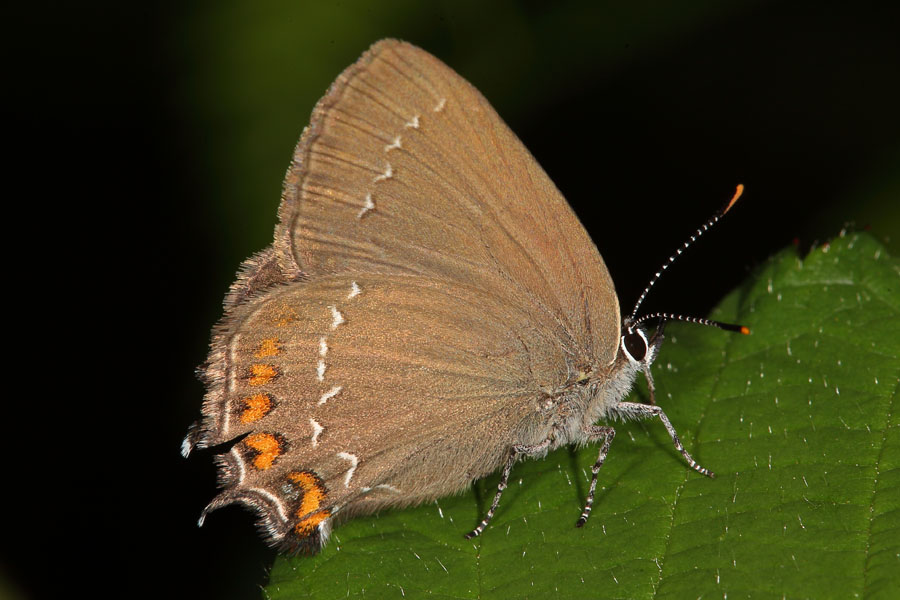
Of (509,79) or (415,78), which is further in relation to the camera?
(509,79)

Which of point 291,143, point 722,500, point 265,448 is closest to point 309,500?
point 265,448

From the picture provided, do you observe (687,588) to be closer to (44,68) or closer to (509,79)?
(509,79)

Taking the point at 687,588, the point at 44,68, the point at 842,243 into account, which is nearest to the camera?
the point at 687,588

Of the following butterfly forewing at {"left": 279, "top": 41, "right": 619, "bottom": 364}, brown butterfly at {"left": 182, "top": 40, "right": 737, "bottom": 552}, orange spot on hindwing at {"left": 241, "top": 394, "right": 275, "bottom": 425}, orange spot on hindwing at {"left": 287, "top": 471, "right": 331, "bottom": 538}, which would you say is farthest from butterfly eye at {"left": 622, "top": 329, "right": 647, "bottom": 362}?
orange spot on hindwing at {"left": 241, "top": 394, "right": 275, "bottom": 425}

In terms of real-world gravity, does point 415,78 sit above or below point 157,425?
above

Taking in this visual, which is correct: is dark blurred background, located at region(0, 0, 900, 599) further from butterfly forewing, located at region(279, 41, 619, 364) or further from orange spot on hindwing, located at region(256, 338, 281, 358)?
butterfly forewing, located at region(279, 41, 619, 364)

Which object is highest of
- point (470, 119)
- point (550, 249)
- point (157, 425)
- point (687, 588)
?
point (470, 119)

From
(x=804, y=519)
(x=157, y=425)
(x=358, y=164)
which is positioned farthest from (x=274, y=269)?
(x=804, y=519)
